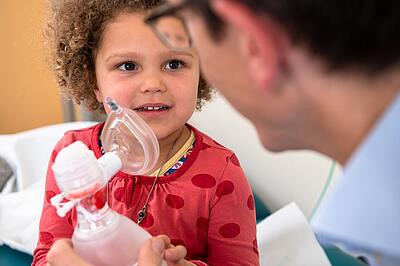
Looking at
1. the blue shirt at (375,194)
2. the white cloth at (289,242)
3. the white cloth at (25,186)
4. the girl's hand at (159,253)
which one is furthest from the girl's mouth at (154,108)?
the white cloth at (25,186)

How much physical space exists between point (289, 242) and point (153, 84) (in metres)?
0.77

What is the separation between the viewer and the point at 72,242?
2.46ft

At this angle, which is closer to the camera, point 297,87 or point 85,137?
point 297,87

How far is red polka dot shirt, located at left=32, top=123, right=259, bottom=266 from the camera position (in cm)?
96

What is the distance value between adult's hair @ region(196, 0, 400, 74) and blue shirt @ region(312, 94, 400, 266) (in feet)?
0.17

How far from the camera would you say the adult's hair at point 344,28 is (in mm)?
454

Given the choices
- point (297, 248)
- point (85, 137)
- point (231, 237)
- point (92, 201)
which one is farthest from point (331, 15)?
point (297, 248)

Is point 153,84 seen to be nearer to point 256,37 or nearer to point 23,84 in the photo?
point 256,37

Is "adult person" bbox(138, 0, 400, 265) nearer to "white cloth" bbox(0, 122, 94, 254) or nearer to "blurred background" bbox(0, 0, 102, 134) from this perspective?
"white cloth" bbox(0, 122, 94, 254)

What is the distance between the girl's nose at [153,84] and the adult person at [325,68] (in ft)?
1.17

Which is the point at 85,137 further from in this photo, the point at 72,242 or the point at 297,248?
the point at 297,248

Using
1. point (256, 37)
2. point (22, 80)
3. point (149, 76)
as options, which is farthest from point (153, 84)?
point (22, 80)

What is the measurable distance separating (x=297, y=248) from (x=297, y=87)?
103 cm

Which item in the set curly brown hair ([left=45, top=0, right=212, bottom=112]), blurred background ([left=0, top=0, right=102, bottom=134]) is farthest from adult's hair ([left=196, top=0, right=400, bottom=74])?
blurred background ([left=0, top=0, right=102, bottom=134])
